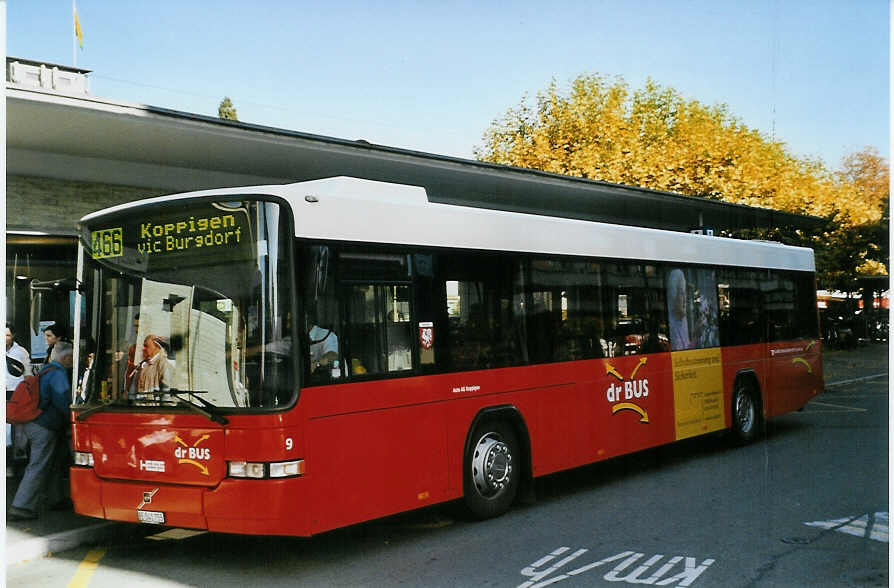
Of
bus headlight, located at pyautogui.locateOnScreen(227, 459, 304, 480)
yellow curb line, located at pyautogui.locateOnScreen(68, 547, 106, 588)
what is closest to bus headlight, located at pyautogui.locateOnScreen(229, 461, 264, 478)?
bus headlight, located at pyautogui.locateOnScreen(227, 459, 304, 480)

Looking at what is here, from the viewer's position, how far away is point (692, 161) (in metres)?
33.1

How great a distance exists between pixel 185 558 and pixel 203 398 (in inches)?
60.5

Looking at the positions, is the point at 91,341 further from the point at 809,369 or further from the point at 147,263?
the point at 809,369

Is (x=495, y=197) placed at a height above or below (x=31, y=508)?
above

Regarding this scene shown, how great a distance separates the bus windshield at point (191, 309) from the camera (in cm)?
650

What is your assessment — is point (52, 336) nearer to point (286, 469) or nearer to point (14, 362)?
point (14, 362)

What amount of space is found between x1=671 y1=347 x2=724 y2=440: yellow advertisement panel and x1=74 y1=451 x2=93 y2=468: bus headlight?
675 centimetres

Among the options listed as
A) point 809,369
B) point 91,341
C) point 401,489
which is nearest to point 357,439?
point 401,489

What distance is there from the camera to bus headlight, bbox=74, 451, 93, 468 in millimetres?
7238

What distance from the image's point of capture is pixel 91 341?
7.38 m

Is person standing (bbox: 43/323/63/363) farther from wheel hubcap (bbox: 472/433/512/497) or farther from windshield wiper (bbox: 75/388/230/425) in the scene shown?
wheel hubcap (bbox: 472/433/512/497)

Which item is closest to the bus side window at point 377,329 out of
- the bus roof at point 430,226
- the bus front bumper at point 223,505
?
the bus roof at point 430,226

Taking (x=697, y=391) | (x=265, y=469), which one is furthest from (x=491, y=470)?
(x=697, y=391)

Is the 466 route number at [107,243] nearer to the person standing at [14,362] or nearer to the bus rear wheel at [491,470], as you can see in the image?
the person standing at [14,362]
